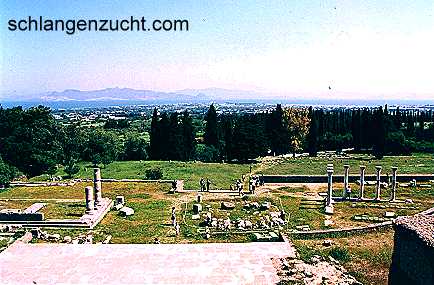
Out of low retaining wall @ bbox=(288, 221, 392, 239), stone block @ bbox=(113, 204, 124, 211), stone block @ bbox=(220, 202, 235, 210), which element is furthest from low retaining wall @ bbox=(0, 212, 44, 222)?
low retaining wall @ bbox=(288, 221, 392, 239)

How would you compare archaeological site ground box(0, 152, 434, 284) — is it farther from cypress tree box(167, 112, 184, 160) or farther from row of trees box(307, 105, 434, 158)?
row of trees box(307, 105, 434, 158)

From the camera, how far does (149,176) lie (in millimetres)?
34906

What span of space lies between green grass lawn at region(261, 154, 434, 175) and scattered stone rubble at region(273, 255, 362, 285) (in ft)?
67.2

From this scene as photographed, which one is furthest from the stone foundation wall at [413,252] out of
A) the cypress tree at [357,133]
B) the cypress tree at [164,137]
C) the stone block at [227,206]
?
the cypress tree at [357,133]

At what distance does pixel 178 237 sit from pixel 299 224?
5730mm

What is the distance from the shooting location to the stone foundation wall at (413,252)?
39.2 ft

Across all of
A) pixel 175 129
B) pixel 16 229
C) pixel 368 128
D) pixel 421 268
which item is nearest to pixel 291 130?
pixel 368 128

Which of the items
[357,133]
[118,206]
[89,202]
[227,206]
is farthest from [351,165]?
[89,202]

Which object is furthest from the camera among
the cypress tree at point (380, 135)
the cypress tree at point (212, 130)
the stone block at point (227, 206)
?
the cypress tree at point (212, 130)

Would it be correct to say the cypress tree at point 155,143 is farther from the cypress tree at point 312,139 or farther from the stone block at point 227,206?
the stone block at point 227,206

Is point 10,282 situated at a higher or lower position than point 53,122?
lower

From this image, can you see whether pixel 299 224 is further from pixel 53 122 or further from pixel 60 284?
pixel 53 122

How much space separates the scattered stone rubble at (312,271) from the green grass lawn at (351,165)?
20480 millimetres

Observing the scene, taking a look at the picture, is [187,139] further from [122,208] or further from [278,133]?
[122,208]
